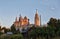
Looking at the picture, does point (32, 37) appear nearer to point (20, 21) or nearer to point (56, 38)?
point (56, 38)

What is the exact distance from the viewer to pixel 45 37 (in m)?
38.1

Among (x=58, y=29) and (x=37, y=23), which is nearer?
(x=58, y=29)

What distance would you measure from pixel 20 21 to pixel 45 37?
7537cm

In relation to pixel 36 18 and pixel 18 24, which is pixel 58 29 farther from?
pixel 18 24

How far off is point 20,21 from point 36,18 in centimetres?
2260

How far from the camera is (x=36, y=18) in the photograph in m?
92.4

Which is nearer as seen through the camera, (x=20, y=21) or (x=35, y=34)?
(x=35, y=34)

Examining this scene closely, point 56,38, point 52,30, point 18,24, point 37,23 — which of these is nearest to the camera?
point 56,38

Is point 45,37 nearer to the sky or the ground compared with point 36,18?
nearer to the ground

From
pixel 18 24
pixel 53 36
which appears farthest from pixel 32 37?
pixel 18 24

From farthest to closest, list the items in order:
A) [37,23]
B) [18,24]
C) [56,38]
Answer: [18,24] → [37,23] → [56,38]

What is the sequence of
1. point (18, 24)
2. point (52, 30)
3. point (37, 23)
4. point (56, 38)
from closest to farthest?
point (56, 38) → point (52, 30) → point (37, 23) → point (18, 24)

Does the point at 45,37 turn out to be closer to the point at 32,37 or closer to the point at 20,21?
the point at 32,37

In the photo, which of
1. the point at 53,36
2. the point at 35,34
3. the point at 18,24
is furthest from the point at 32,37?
the point at 18,24
